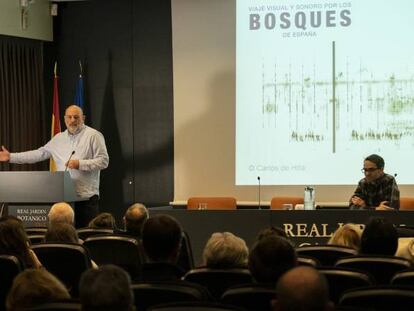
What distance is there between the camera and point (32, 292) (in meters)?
2.79

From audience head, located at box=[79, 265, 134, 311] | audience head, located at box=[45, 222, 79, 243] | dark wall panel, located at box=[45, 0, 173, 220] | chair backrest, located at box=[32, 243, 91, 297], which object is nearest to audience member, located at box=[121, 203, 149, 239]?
audience head, located at box=[45, 222, 79, 243]

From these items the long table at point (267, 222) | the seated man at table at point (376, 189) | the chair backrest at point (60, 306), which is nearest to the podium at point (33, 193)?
the long table at point (267, 222)

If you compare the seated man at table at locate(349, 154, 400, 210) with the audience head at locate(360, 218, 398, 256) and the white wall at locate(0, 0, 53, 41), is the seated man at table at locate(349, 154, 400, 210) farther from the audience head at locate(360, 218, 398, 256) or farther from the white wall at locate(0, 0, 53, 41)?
the white wall at locate(0, 0, 53, 41)

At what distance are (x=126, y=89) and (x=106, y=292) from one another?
304 inches

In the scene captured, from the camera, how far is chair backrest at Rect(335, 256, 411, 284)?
3.87 m

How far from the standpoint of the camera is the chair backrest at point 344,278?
136 inches

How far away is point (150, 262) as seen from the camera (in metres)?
4.03

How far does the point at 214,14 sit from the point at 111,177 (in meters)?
2.49

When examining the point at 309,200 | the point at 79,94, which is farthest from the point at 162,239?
the point at 79,94

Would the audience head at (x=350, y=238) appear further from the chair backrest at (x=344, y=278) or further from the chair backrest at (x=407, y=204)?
the chair backrest at (x=407, y=204)

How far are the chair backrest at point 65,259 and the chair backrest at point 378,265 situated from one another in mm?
1428

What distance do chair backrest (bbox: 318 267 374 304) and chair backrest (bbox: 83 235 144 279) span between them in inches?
65.5

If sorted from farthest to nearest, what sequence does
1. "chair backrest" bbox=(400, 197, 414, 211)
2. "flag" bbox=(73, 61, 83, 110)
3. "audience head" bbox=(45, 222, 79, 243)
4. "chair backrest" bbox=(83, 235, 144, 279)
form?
"flag" bbox=(73, 61, 83, 110) → "chair backrest" bbox=(400, 197, 414, 211) → "chair backrest" bbox=(83, 235, 144, 279) → "audience head" bbox=(45, 222, 79, 243)

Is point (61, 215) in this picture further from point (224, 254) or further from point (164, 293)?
point (164, 293)
